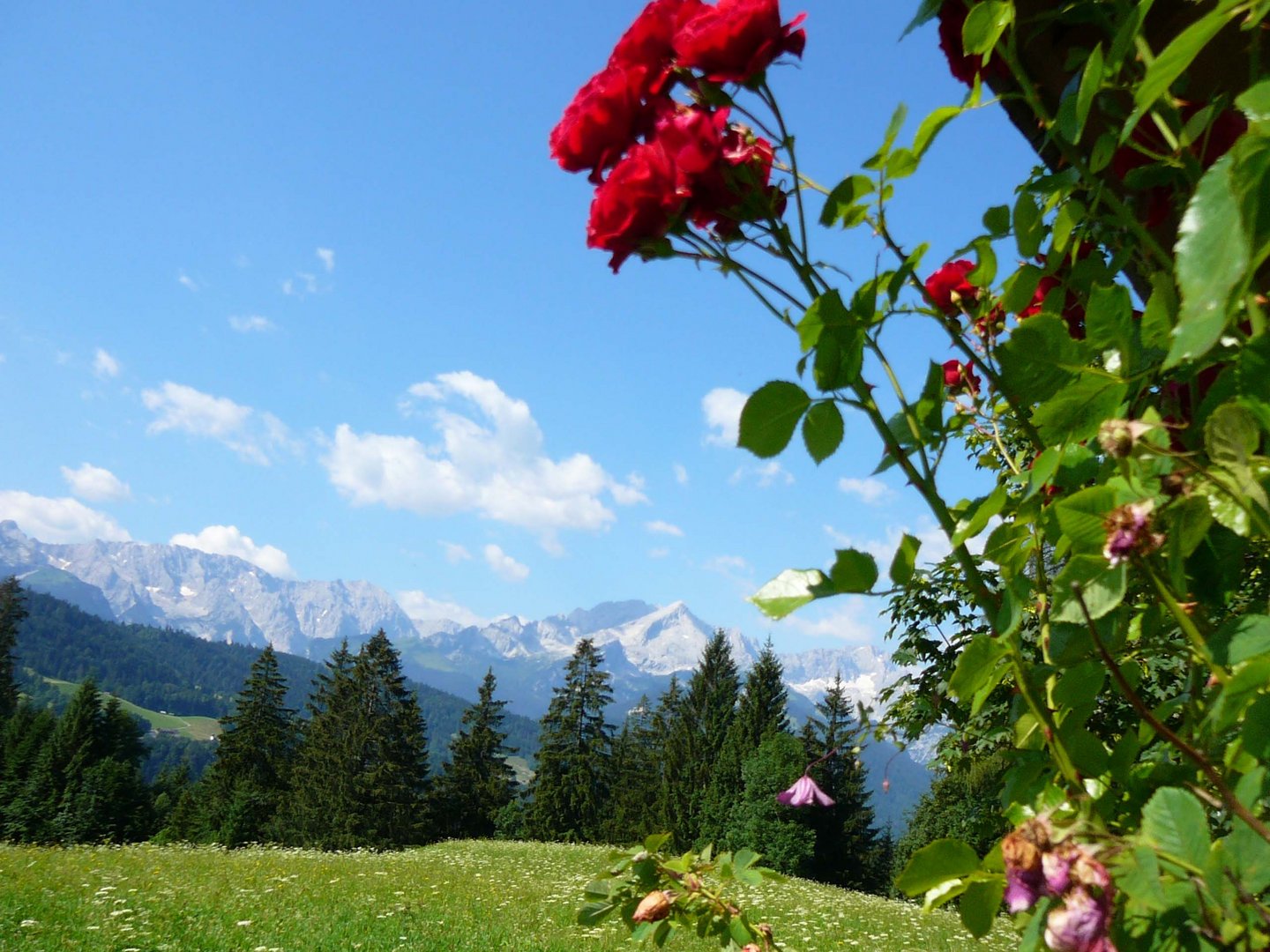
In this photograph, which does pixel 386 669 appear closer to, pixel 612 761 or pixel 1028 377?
pixel 612 761

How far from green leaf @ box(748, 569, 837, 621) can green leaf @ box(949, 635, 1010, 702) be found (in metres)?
0.12

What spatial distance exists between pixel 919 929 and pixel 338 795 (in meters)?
35.6

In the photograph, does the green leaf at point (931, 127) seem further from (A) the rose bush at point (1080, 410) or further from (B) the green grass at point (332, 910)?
(B) the green grass at point (332, 910)

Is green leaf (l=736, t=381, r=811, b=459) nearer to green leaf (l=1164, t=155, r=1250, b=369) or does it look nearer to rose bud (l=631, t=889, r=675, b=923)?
green leaf (l=1164, t=155, r=1250, b=369)

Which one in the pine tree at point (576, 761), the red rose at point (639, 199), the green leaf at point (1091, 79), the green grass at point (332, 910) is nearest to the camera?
the green leaf at point (1091, 79)

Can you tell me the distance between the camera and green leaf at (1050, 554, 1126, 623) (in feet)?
1.73

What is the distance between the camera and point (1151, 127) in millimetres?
859

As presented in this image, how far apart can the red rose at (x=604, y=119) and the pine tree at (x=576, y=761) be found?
4035 centimetres

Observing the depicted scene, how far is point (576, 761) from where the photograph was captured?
41375 millimetres

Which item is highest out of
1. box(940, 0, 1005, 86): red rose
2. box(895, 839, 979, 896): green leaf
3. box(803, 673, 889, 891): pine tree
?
box(940, 0, 1005, 86): red rose

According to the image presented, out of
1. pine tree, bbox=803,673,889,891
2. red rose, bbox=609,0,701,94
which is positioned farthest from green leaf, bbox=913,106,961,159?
pine tree, bbox=803,673,889,891

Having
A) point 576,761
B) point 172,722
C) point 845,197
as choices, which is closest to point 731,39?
point 845,197

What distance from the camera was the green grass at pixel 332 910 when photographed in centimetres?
614

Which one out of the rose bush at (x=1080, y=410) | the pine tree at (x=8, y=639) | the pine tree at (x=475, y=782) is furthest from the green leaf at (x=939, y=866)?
the pine tree at (x=8, y=639)
